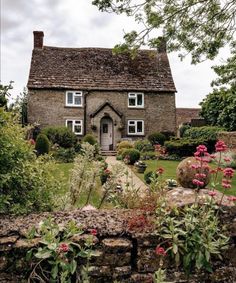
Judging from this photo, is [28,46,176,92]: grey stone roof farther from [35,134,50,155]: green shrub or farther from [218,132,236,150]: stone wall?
[35,134,50,155]: green shrub

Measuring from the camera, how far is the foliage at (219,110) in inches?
1141

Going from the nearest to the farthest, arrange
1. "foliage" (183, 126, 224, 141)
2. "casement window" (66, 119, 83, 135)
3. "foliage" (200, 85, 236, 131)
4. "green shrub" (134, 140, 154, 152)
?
"foliage" (183, 126, 224, 141), "green shrub" (134, 140, 154, 152), "foliage" (200, 85, 236, 131), "casement window" (66, 119, 83, 135)

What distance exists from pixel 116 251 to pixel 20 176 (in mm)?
1788

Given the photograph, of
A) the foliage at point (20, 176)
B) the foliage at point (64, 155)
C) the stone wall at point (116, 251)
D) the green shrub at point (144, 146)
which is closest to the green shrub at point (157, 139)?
the green shrub at point (144, 146)

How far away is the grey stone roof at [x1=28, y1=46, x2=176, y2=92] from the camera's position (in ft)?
111

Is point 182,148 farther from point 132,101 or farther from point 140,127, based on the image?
point 132,101

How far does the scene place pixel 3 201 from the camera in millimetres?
4812

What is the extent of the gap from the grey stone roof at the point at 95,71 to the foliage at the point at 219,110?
3455 mm

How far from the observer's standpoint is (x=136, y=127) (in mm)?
34562

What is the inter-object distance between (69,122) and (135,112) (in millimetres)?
6017

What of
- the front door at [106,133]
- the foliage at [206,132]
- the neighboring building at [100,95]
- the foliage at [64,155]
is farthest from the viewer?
the front door at [106,133]

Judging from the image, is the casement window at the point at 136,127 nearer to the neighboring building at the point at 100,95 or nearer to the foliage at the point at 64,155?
the neighboring building at the point at 100,95

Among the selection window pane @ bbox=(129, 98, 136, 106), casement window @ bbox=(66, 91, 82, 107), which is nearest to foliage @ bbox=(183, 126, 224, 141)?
window pane @ bbox=(129, 98, 136, 106)

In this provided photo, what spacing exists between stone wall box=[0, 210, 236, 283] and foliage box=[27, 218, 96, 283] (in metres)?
0.12
